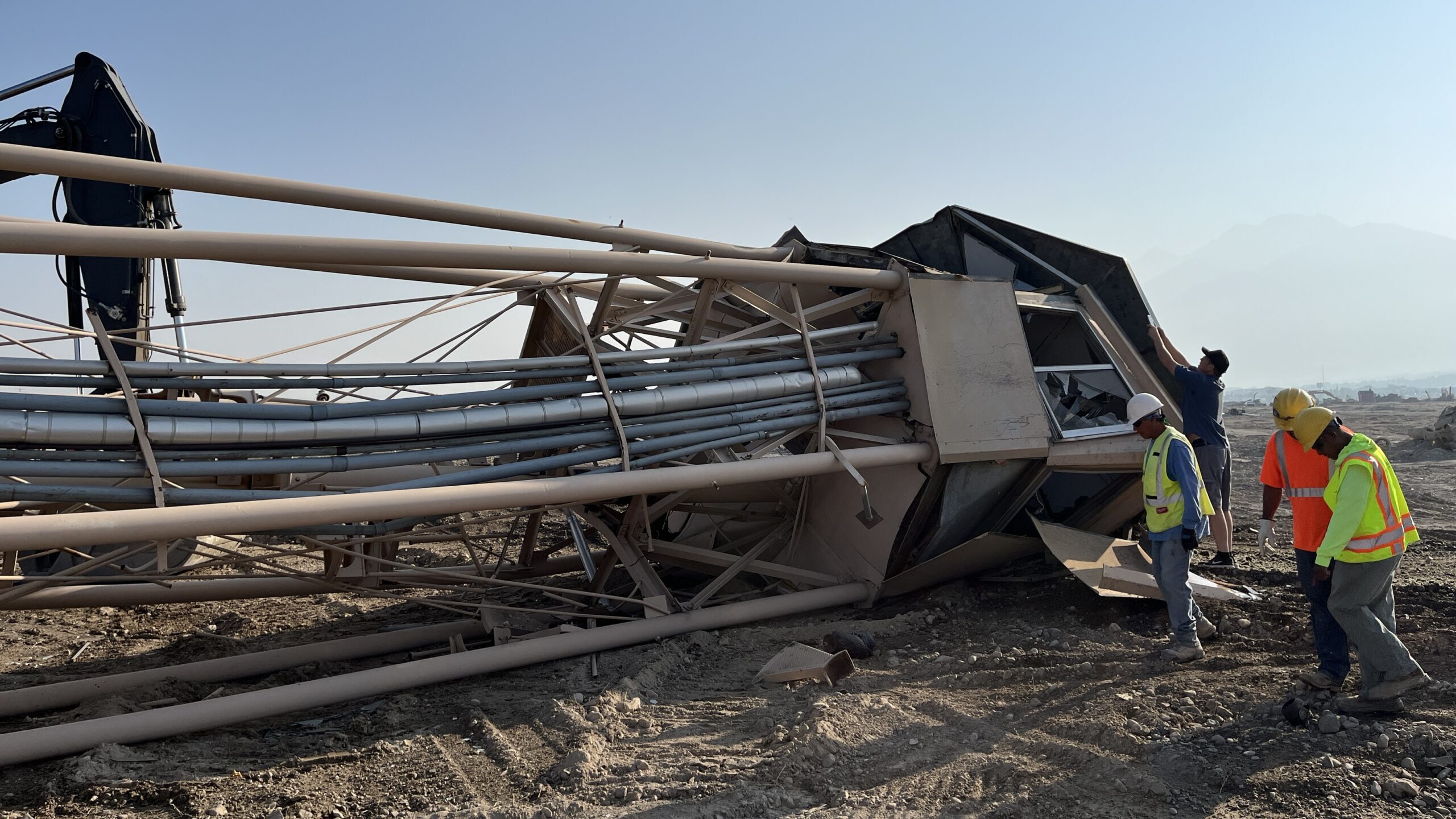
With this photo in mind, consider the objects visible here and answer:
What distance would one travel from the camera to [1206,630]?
6.06 metres

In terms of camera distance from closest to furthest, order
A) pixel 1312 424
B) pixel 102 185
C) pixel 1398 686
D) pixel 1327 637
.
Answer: pixel 1398 686 → pixel 1312 424 → pixel 1327 637 → pixel 102 185

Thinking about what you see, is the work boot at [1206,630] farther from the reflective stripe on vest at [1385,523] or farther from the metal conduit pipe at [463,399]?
the metal conduit pipe at [463,399]

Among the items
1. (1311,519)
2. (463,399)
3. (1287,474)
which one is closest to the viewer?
(1311,519)

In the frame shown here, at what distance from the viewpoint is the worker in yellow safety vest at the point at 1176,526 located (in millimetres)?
5793

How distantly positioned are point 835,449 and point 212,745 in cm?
435

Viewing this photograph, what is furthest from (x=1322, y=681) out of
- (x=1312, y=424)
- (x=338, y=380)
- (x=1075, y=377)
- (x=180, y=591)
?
(x=180, y=591)

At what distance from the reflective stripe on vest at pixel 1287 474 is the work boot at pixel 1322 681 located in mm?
956

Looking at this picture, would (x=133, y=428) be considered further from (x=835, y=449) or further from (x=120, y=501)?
(x=835, y=449)

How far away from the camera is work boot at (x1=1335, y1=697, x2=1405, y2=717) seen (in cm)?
460

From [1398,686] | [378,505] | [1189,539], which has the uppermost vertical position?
[378,505]

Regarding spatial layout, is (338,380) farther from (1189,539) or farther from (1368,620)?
(1368,620)

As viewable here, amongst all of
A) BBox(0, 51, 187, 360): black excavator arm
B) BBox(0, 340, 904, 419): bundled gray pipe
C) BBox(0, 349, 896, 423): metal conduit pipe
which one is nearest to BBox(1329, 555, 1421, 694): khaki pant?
BBox(0, 340, 904, 419): bundled gray pipe

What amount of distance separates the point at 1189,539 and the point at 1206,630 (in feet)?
2.39

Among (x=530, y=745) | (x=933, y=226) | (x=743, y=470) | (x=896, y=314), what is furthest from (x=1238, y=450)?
(x=530, y=745)
